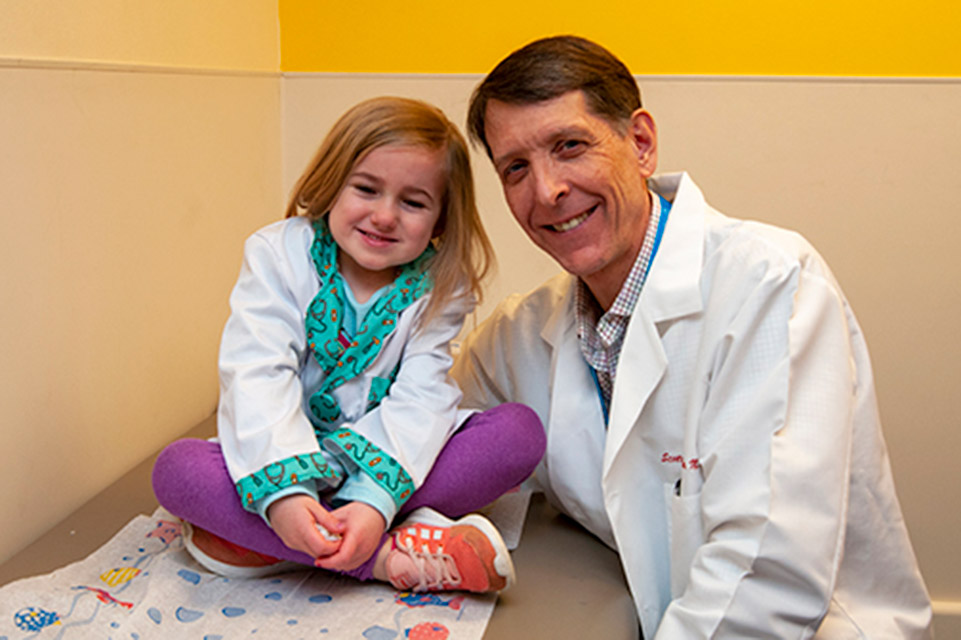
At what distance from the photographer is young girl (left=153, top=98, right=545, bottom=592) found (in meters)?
1.22

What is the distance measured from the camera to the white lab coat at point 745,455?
3.68ft

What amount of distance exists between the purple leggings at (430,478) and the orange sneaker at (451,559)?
Answer: 44 mm

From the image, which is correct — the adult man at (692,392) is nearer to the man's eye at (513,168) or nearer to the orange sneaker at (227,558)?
the man's eye at (513,168)

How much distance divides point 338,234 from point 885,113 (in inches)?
55.0

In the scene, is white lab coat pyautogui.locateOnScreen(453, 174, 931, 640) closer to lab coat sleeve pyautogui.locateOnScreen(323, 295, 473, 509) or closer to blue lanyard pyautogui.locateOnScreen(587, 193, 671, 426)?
blue lanyard pyautogui.locateOnScreen(587, 193, 671, 426)

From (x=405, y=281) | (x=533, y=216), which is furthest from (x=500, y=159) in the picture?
(x=405, y=281)

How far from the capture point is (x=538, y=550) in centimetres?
144

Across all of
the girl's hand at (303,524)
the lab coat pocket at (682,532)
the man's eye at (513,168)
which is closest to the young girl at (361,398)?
the girl's hand at (303,524)

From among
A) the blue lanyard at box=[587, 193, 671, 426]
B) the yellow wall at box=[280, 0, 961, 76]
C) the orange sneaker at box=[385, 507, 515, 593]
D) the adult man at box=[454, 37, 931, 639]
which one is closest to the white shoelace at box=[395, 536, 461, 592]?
the orange sneaker at box=[385, 507, 515, 593]

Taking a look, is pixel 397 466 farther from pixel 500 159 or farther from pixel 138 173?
pixel 138 173

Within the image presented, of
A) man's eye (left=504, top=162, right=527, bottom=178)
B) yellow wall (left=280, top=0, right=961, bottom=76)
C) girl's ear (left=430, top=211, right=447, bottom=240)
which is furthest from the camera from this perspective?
yellow wall (left=280, top=0, right=961, bottom=76)

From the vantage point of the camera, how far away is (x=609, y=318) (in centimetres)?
140

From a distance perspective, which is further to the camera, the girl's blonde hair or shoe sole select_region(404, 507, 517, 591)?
the girl's blonde hair

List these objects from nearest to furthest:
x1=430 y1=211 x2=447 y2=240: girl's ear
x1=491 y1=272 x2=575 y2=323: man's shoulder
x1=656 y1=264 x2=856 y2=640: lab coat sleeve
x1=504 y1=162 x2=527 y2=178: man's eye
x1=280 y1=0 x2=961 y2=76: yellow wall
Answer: x1=656 y1=264 x2=856 y2=640: lab coat sleeve, x1=504 y1=162 x2=527 y2=178: man's eye, x1=430 y1=211 x2=447 y2=240: girl's ear, x1=491 y1=272 x2=575 y2=323: man's shoulder, x1=280 y1=0 x2=961 y2=76: yellow wall
